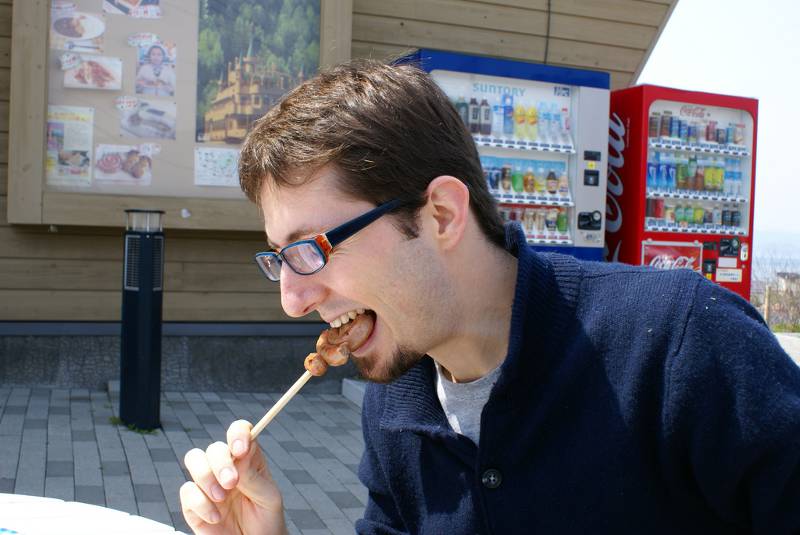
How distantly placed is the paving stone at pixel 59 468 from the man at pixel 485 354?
3.23m

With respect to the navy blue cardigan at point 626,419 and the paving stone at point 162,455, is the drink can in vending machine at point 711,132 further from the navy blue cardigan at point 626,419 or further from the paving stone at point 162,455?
the navy blue cardigan at point 626,419

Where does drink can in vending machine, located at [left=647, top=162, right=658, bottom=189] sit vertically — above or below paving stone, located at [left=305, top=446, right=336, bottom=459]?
above

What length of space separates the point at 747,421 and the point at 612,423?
0.75 feet

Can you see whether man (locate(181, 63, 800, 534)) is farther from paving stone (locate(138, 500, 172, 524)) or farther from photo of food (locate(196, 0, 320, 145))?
photo of food (locate(196, 0, 320, 145))

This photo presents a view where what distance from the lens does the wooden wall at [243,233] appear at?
6.54m

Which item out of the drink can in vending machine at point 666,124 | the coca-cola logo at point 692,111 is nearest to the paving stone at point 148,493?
the drink can in vending machine at point 666,124

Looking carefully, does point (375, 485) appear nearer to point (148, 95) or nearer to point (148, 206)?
point (148, 206)

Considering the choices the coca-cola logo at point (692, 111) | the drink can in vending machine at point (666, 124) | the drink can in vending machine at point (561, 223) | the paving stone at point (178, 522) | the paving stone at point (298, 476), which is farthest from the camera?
the coca-cola logo at point (692, 111)

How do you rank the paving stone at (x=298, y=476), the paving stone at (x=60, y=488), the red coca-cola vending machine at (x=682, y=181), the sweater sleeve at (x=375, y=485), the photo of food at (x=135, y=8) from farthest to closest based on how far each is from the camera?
1. the red coca-cola vending machine at (x=682, y=181)
2. the photo of food at (x=135, y=8)
3. the paving stone at (x=298, y=476)
4. the paving stone at (x=60, y=488)
5. the sweater sleeve at (x=375, y=485)

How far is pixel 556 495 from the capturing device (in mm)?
1615

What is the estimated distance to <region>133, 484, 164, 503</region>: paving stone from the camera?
14.6 ft

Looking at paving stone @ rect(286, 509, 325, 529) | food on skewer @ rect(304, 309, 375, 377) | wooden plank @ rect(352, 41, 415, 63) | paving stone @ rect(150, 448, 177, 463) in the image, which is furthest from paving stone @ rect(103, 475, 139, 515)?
wooden plank @ rect(352, 41, 415, 63)

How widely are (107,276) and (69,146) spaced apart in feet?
3.17

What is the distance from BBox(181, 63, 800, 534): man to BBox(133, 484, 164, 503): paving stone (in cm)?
280
